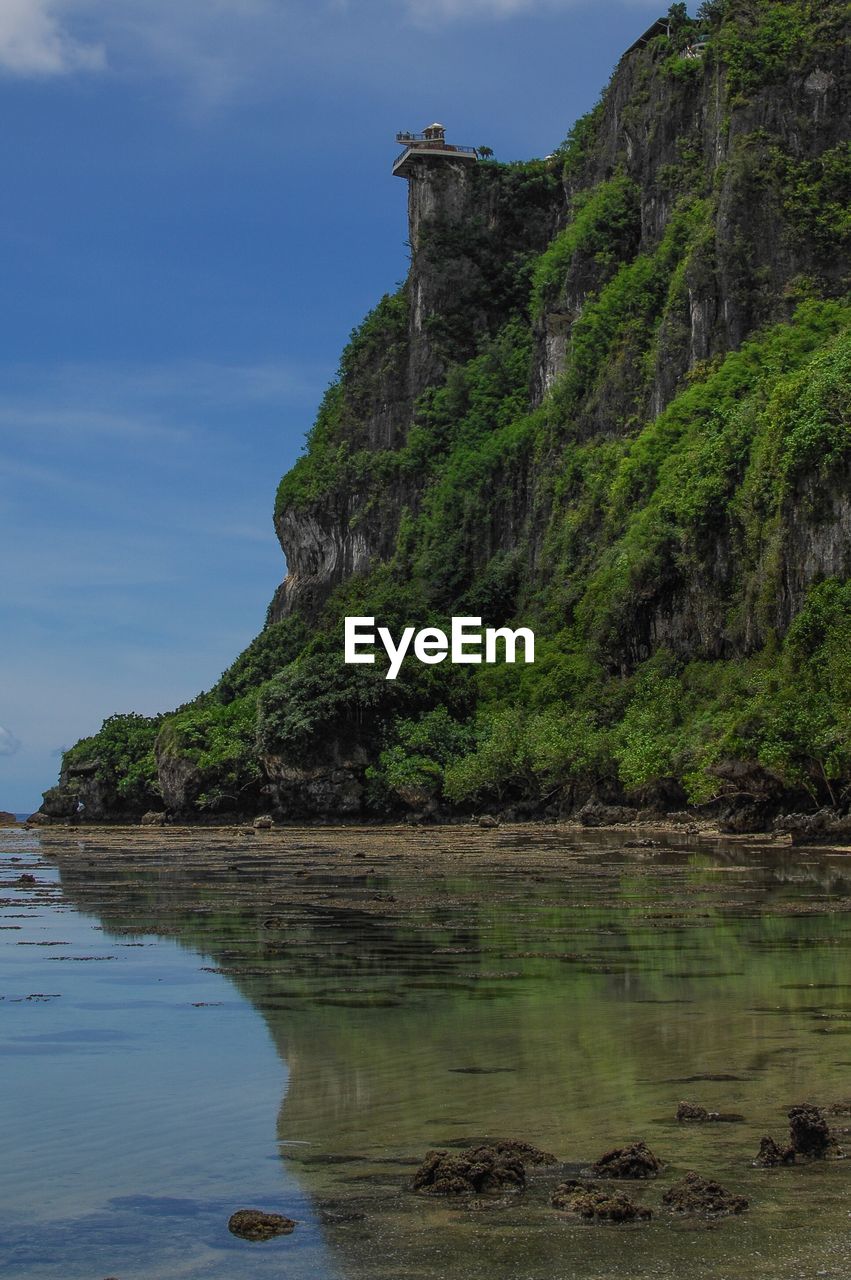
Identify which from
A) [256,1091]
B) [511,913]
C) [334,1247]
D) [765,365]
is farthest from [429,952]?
[765,365]

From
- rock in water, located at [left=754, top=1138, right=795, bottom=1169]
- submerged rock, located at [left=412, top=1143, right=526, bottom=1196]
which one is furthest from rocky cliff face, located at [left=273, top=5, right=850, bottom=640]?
submerged rock, located at [left=412, top=1143, right=526, bottom=1196]

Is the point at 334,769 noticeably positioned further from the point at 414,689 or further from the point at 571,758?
the point at 571,758

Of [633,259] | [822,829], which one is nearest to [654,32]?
[633,259]

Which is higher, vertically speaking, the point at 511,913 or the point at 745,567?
the point at 745,567

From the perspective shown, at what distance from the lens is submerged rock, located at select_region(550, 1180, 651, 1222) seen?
7.28m

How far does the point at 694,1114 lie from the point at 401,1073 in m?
2.34

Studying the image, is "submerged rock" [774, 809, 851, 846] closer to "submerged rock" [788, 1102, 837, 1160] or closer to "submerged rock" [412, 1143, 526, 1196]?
"submerged rock" [788, 1102, 837, 1160]

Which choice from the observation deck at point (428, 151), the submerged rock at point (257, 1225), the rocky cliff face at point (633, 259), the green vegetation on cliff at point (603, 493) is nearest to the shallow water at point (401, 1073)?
the submerged rock at point (257, 1225)

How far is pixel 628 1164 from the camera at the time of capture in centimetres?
799

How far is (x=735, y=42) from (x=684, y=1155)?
257 feet

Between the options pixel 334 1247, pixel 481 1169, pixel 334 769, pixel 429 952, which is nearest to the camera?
pixel 334 1247

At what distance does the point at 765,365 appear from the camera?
6850cm

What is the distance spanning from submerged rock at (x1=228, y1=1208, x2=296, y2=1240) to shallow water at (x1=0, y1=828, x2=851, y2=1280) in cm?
9

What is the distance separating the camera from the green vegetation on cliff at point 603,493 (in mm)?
53906
